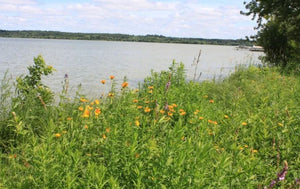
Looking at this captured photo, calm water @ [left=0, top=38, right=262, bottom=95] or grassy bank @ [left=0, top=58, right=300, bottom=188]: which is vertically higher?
grassy bank @ [left=0, top=58, right=300, bottom=188]

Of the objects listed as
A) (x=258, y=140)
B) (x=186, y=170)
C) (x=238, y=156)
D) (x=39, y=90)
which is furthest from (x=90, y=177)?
(x=39, y=90)

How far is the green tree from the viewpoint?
544 inches

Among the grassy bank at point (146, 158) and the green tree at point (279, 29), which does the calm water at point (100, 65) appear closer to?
the green tree at point (279, 29)

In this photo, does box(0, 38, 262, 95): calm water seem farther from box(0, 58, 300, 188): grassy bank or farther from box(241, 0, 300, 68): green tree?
box(0, 58, 300, 188): grassy bank

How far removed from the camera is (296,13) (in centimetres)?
1349

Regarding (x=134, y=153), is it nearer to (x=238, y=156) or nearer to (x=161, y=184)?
(x=161, y=184)

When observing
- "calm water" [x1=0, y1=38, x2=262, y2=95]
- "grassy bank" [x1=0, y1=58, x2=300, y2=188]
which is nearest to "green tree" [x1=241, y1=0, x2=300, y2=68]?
"calm water" [x1=0, y1=38, x2=262, y2=95]

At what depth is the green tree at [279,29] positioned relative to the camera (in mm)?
13820

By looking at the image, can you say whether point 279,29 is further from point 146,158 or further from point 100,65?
point 146,158

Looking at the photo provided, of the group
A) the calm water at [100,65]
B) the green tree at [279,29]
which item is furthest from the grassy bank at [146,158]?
the green tree at [279,29]

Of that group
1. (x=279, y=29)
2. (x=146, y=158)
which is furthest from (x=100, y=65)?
(x=146, y=158)

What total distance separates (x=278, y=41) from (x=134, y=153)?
1514 cm

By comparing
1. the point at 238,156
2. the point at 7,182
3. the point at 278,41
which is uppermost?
the point at 278,41

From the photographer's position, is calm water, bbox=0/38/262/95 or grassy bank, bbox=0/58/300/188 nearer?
grassy bank, bbox=0/58/300/188
